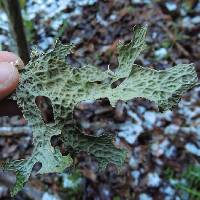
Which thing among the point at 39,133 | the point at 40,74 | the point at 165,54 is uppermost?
the point at 40,74

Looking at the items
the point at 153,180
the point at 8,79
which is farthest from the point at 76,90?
the point at 153,180

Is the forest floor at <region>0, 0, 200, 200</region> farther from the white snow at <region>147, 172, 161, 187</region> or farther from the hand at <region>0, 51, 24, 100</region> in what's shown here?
the hand at <region>0, 51, 24, 100</region>

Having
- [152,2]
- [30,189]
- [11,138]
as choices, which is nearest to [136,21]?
[152,2]

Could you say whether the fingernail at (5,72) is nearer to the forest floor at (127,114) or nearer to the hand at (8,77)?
the hand at (8,77)

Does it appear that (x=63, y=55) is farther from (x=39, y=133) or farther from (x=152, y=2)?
(x=152, y=2)

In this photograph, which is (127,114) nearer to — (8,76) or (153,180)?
(153,180)

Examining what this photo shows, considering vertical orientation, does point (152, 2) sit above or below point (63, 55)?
below
